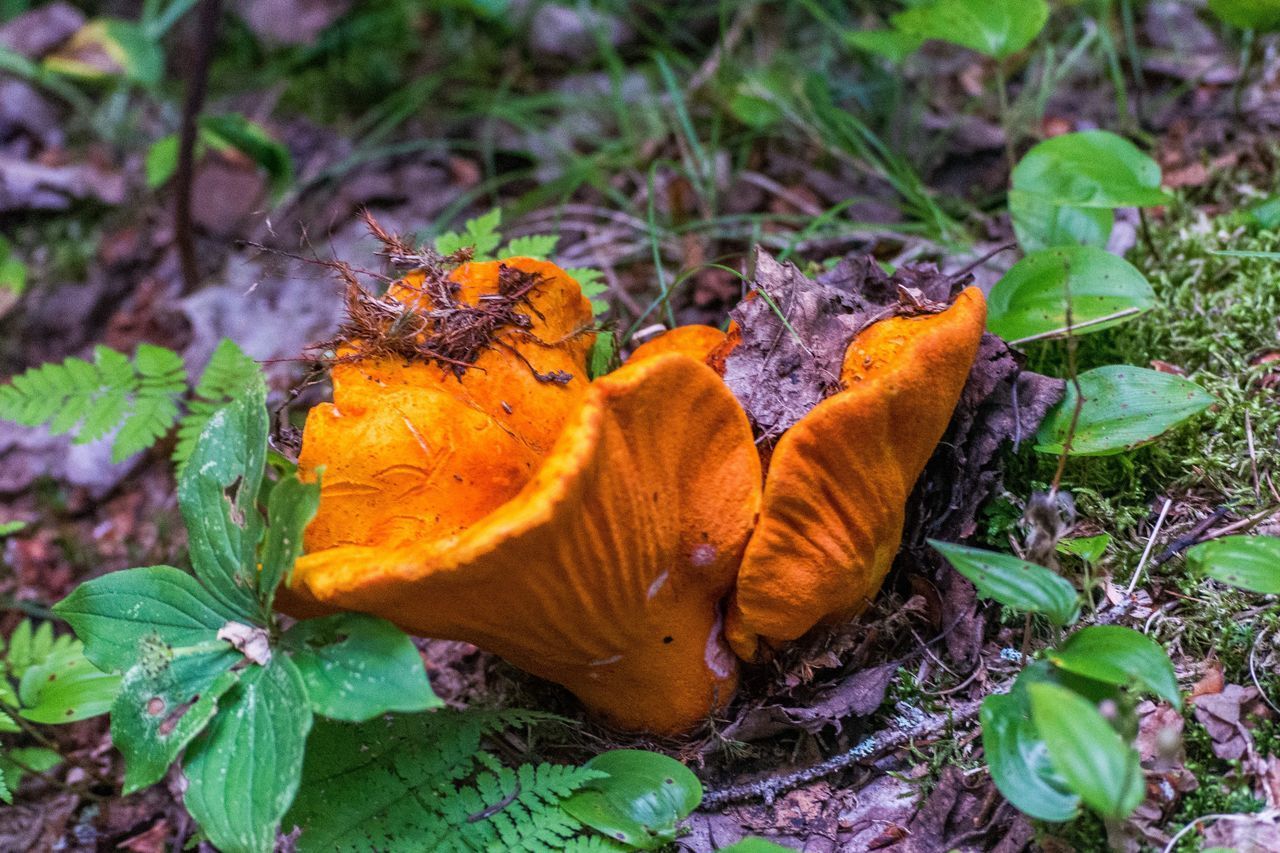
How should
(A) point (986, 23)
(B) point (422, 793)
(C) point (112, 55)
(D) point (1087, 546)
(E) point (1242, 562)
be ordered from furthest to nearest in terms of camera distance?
(C) point (112, 55), (A) point (986, 23), (D) point (1087, 546), (B) point (422, 793), (E) point (1242, 562)

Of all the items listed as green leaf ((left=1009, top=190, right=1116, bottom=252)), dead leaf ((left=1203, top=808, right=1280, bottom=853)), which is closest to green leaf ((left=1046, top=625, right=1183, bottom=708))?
dead leaf ((left=1203, top=808, right=1280, bottom=853))

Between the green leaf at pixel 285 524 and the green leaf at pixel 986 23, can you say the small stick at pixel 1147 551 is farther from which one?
the green leaf at pixel 285 524

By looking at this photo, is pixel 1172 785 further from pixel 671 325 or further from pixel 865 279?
pixel 671 325

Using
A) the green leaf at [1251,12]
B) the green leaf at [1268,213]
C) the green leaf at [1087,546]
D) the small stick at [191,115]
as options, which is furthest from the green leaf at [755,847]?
the small stick at [191,115]

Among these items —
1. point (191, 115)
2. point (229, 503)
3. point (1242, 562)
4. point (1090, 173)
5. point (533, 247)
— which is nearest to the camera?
point (1242, 562)

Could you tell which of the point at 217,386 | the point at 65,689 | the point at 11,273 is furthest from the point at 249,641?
the point at 11,273

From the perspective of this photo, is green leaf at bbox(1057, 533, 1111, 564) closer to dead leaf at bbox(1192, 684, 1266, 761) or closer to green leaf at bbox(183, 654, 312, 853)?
dead leaf at bbox(1192, 684, 1266, 761)

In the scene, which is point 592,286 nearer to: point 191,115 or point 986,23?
point 986,23
